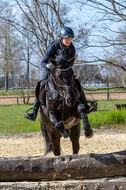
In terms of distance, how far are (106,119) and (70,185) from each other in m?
6.94

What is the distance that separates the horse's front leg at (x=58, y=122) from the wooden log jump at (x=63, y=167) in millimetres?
366

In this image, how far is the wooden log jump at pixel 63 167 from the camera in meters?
3.50

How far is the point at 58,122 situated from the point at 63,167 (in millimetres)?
645

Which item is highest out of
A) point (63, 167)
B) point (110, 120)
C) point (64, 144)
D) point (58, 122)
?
point (58, 122)

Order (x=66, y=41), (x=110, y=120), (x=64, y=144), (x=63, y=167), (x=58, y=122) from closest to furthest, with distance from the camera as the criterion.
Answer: (x=63, y=167)
(x=58, y=122)
(x=66, y=41)
(x=64, y=144)
(x=110, y=120)

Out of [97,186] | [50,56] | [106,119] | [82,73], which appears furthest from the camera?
[106,119]

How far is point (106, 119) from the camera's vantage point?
33.1 feet

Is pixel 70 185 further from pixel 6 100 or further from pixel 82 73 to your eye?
pixel 6 100

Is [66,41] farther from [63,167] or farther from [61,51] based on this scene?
[63,167]

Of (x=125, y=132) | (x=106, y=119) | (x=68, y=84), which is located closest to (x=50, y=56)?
(x=68, y=84)

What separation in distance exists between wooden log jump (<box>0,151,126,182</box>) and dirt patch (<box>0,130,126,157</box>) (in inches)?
116

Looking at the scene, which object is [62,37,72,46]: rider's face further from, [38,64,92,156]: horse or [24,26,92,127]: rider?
[38,64,92,156]: horse

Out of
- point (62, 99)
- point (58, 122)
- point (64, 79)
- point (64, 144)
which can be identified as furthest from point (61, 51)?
point (64, 144)

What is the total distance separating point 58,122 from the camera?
12.1 ft
